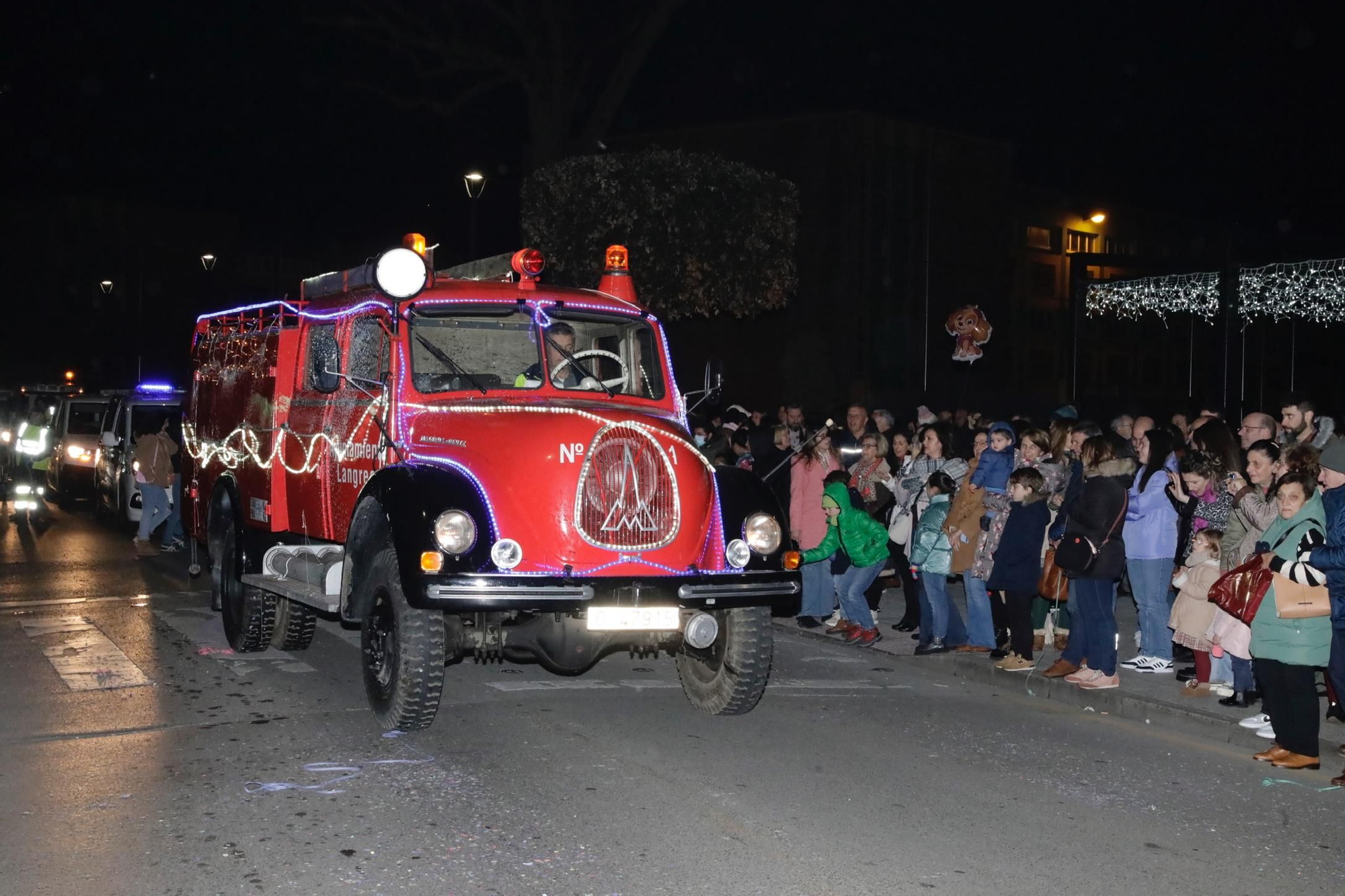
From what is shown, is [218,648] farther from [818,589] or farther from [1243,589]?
[1243,589]

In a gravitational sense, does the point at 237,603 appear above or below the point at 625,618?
below

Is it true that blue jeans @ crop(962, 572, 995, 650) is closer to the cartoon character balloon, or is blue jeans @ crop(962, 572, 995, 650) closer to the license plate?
the license plate

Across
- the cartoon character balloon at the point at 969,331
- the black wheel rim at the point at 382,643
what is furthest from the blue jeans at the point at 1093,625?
the cartoon character balloon at the point at 969,331

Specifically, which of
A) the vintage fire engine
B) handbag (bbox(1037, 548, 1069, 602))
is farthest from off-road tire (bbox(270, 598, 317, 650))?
handbag (bbox(1037, 548, 1069, 602))

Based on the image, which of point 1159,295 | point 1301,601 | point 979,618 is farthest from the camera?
point 1159,295

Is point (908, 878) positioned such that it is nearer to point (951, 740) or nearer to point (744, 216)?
point (951, 740)

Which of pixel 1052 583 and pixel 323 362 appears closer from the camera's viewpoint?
pixel 323 362

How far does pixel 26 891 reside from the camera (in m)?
5.03

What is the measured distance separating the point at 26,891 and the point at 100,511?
19459 mm

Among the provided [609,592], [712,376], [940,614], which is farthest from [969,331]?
[609,592]

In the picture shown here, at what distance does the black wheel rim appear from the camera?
24.8 feet

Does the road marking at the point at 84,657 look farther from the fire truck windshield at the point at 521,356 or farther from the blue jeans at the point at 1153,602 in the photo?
the blue jeans at the point at 1153,602

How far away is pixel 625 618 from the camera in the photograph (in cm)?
725

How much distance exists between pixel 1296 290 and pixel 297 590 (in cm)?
1851
